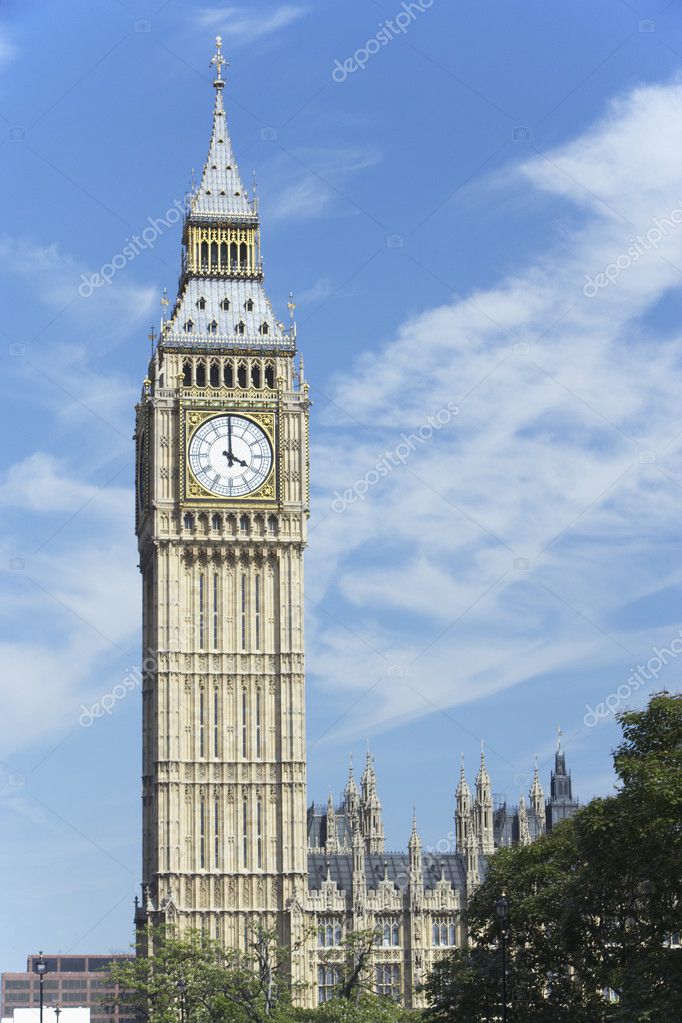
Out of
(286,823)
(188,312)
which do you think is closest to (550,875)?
(286,823)

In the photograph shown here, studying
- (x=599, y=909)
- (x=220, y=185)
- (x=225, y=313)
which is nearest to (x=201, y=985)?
(x=599, y=909)

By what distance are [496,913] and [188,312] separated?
166 feet

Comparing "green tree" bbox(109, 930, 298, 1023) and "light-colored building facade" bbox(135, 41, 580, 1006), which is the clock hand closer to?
"light-colored building facade" bbox(135, 41, 580, 1006)

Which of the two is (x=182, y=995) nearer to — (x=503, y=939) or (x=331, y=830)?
(x=503, y=939)

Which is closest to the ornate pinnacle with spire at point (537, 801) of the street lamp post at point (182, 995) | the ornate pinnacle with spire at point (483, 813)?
the ornate pinnacle with spire at point (483, 813)

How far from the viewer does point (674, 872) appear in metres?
66.9

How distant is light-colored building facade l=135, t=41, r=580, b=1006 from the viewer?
115m

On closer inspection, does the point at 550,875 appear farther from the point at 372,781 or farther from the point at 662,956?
the point at 372,781

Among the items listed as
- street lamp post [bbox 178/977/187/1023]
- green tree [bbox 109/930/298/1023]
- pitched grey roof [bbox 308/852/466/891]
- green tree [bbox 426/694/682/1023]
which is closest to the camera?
green tree [bbox 426/694/682/1023]

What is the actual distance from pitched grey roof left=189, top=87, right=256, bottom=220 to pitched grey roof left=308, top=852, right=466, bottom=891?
36974 mm

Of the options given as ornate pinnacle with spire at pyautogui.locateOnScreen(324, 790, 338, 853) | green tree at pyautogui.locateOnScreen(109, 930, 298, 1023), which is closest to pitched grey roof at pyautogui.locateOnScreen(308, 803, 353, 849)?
ornate pinnacle with spire at pyautogui.locateOnScreen(324, 790, 338, 853)

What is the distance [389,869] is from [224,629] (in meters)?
23.8

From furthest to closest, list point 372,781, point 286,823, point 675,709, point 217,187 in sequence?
point 372,781
point 217,187
point 286,823
point 675,709

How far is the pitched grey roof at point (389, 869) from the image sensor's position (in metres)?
131
